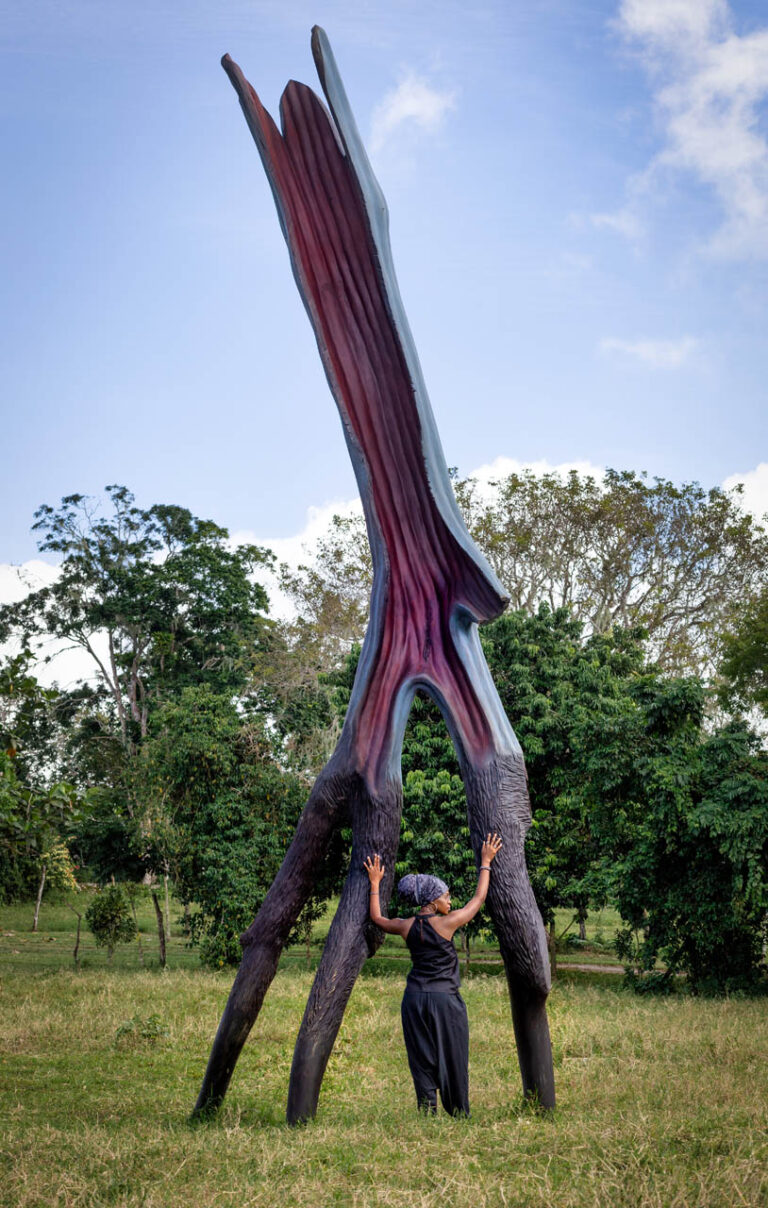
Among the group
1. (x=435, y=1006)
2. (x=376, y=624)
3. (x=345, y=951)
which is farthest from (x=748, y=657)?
(x=435, y=1006)

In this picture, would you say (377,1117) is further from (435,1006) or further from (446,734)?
(446,734)

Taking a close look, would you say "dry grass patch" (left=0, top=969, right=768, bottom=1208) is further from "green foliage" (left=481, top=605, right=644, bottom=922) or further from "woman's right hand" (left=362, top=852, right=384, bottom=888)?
"green foliage" (left=481, top=605, right=644, bottom=922)

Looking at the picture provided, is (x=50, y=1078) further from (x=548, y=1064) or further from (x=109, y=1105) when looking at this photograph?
(x=548, y=1064)

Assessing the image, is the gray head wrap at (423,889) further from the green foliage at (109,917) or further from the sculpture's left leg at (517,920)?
the green foliage at (109,917)

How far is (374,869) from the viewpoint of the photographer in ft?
A: 19.1

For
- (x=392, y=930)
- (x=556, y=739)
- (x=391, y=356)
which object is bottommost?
(x=392, y=930)

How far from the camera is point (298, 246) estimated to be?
6.46m

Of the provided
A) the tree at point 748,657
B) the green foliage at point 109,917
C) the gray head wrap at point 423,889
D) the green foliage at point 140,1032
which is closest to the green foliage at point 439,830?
the green foliage at point 109,917

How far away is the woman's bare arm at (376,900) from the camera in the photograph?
18.3 ft

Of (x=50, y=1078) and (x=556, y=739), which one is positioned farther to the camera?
(x=556, y=739)

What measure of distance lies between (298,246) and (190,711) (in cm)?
1250

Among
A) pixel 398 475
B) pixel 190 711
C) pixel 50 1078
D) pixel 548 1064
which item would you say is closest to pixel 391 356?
pixel 398 475

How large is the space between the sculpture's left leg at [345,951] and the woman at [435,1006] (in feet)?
1.03

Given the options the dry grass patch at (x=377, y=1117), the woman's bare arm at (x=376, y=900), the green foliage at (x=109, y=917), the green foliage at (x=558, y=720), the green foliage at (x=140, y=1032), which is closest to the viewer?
the dry grass patch at (x=377, y=1117)
